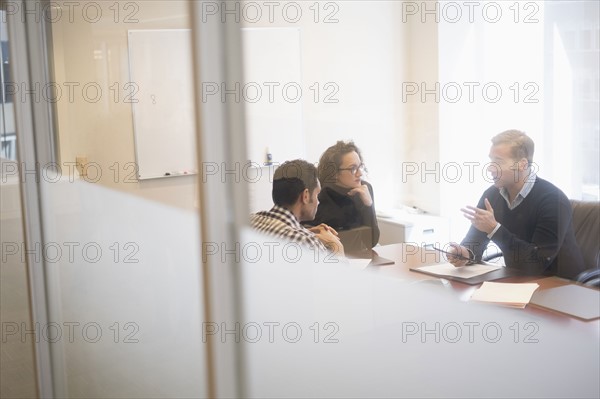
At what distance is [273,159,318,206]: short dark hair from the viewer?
101 centimetres

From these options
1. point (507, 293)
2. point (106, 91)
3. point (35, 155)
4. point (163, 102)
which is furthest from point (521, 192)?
point (35, 155)

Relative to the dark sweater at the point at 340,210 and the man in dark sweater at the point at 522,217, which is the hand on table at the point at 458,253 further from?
the dark sweater at the point at 340,210

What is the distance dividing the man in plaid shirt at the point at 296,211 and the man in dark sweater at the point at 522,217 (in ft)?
0.91

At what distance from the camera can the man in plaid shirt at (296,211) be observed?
3.27ft

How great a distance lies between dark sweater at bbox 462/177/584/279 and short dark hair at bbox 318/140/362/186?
0.25 m

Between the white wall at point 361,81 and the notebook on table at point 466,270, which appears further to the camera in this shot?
the white wall at point 361,81

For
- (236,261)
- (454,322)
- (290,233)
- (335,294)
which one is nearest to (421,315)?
(454,322)

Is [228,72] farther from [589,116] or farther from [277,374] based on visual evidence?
[589,116]

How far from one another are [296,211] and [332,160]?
4.5 inches

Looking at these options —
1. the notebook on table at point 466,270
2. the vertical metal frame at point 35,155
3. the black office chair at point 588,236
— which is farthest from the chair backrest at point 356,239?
the vertical metal frame at point 35,155

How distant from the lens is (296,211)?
1030mm

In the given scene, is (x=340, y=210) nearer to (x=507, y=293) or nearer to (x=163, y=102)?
(x=507, y=293)

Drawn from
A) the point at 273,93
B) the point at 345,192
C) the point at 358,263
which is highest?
the point at 273,93

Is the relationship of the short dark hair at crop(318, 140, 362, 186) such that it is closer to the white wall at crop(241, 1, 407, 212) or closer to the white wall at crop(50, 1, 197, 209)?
the white wall at crop(241, 1, 407, 212)
